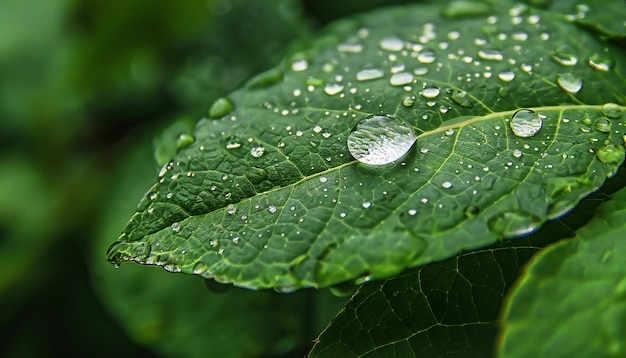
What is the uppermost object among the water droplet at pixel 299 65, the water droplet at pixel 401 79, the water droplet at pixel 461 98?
the water droplet at pixel 299 65

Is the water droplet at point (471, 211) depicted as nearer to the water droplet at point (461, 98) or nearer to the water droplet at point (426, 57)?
the water droplet at point (461, 98)

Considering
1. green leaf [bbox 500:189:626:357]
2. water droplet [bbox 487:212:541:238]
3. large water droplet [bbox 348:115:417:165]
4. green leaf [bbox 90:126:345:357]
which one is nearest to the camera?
green leaf [bbox 500:189:626:357]

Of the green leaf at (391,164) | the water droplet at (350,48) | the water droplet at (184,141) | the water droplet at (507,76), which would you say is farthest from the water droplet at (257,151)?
the water droplet at (507,76)

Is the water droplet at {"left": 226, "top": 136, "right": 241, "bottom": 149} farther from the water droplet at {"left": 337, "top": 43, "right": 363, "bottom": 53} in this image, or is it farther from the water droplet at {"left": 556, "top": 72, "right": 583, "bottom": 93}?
the water droplet at {"left": 556, "top": 72, "right": 583, "bottom": 93}

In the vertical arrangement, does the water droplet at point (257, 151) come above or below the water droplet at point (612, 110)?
above

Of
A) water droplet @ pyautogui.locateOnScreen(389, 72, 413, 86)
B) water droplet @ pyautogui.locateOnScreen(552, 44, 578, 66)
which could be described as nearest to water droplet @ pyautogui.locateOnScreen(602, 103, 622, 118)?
water droplet @ pyautogui.locateOnScreen(552, 44, 578, 66)
